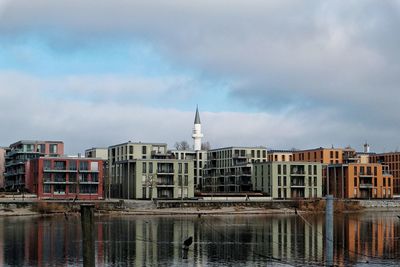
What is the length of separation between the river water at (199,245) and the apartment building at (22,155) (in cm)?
7425

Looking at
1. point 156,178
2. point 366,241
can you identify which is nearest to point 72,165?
point 156,178

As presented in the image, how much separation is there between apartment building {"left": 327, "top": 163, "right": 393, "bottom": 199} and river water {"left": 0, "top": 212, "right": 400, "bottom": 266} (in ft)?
274

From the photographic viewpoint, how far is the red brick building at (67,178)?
14438 cm

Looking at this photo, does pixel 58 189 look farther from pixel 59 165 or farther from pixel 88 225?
pixel 88 225

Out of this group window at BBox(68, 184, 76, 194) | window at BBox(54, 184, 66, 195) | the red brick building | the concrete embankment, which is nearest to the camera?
the concrete embankment

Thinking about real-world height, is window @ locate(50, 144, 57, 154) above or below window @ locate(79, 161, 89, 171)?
above

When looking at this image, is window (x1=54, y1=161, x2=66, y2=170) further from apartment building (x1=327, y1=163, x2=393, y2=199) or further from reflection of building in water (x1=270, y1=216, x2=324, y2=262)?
apartment building (x1=327, y1=163, x2=393, y2=199)

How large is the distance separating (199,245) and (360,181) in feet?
390

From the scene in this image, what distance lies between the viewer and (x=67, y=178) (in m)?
146

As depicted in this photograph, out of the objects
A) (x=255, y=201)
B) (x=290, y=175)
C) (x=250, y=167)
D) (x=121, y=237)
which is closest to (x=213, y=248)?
(x=121, y=237)

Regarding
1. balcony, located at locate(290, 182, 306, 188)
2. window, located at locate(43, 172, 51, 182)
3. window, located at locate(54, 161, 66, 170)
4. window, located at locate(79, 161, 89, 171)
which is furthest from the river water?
balcony, located at locate(290, 182, 306, 188)

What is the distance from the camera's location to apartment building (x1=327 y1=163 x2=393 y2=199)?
577 ft

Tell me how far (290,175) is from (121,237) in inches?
3931

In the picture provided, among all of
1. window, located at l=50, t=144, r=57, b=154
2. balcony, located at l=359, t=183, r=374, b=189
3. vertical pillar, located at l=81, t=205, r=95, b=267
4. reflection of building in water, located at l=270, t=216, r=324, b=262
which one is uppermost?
window, located at l=50, t=144, r=57, b=154
